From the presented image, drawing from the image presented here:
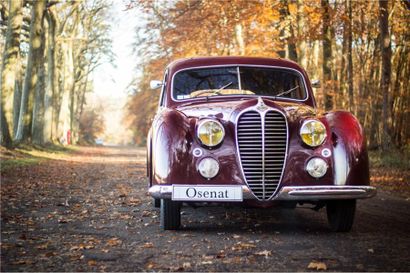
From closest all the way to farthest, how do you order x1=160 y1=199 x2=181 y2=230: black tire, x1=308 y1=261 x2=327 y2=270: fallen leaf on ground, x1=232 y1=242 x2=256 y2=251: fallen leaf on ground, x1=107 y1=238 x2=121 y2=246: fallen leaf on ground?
x1=308 y1=261 x2=327 y2=270: fallen leaf on ground, x1=232 y1=242 x2=256 y2=251: fallen leaf on ground, x1=107 y1=238 x2=121 y2=246: fallen leaf on ground, x1=160 y1=199 x2=181 y2=230: black tire

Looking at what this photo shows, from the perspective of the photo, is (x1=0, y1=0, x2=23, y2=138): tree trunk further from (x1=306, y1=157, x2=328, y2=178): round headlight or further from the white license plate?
(x1=306, y1=157, x2=328, y2=178): round headlight

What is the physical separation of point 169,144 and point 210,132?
0.43 m

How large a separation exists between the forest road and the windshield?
1561 mm

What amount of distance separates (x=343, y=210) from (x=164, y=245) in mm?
1972

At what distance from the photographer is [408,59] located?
18.2m

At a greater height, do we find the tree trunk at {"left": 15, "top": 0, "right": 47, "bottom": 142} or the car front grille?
the tree trunk at {"left": 15, "top": 0, "right": 47, "bottom": 142}

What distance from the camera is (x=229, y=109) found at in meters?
5.69

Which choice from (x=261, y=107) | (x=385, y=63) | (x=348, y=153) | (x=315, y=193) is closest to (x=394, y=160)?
(x=385, y=63)

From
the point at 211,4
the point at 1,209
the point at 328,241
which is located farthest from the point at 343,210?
the point at 211,4

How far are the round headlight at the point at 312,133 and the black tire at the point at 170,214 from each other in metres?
1.45

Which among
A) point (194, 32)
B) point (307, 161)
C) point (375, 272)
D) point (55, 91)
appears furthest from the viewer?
point (55, 91)

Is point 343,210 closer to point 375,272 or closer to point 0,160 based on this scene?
point 375,272

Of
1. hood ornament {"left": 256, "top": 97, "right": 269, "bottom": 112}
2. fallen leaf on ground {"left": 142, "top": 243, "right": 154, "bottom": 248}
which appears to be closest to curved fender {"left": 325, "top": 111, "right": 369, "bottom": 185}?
hood ornament {"left": 256, "top": 97, "right": 269, "bottom": 112}

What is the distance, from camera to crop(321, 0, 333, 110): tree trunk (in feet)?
Answer: 54.7
